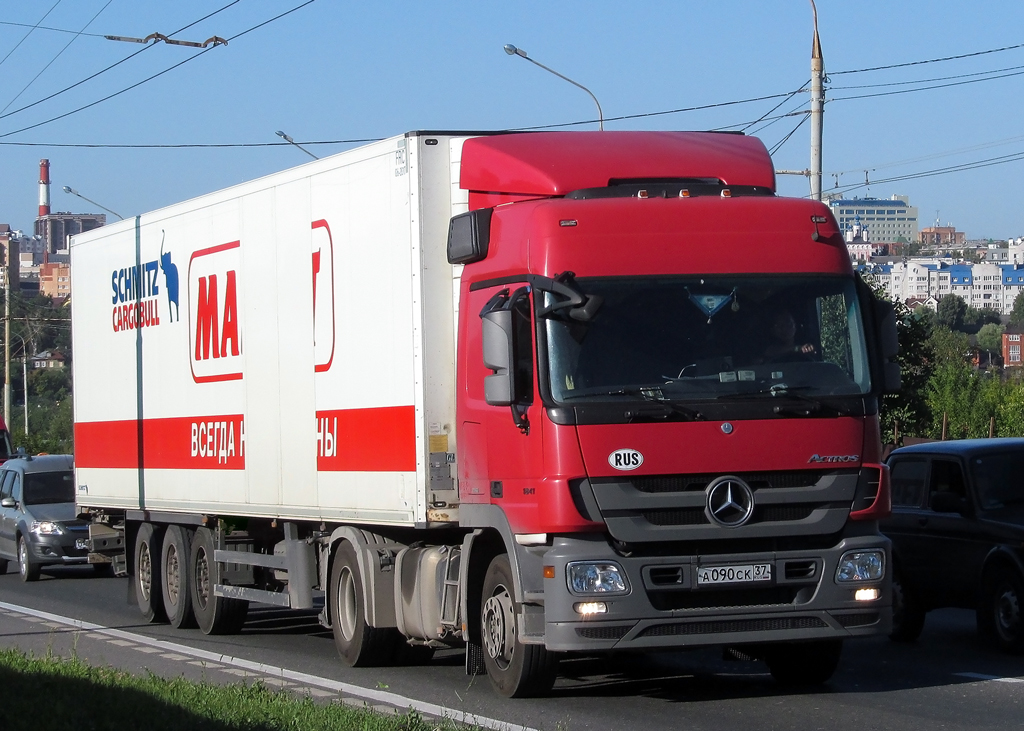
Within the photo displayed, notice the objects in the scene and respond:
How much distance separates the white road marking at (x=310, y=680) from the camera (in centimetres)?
828

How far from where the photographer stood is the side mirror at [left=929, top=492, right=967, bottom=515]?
11891mm

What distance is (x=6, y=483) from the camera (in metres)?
23.5

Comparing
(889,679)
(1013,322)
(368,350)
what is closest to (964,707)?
(889,679)

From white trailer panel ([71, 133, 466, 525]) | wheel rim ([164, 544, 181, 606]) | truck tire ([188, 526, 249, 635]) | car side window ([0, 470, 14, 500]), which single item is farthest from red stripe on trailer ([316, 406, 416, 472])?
car side window ([0, 470, 14, 500])

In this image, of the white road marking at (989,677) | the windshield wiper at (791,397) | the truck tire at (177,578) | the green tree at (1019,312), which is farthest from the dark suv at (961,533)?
the green tree at (1019,312)

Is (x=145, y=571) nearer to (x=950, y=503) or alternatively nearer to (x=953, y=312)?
(x=950, y=503)

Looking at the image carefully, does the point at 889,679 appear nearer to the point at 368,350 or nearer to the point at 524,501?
the point at 524,501

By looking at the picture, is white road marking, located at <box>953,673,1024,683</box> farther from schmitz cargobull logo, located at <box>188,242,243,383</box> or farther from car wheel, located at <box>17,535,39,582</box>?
car wheel, located at <box>17,535,39,582</box>

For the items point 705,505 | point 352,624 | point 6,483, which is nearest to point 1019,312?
point 6,483

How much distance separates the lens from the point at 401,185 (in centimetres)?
1024

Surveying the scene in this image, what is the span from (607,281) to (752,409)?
3.68 feet

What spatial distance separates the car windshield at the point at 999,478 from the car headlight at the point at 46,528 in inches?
562

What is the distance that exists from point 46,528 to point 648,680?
13824mm

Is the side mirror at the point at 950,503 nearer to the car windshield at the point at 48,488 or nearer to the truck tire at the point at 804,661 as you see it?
the truck tire at the point at 804,661
